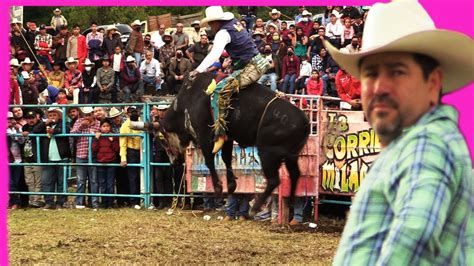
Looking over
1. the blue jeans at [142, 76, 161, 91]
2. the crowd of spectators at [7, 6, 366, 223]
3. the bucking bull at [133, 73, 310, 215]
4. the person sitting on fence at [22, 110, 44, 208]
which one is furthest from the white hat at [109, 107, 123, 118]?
the bucking bull at [133, 73, 310, 215]

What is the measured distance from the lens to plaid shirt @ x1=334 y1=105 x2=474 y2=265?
2.26 metres

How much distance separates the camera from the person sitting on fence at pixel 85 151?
1500cm

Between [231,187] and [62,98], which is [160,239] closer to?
[231,187]

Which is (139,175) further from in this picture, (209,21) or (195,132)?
(209,21)

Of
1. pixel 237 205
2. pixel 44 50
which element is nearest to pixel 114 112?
pixel 237 205

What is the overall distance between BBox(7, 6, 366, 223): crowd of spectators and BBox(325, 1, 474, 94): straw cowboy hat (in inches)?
360

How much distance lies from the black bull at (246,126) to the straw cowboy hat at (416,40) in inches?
245

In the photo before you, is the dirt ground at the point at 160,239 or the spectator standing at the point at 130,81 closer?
the dirt ground at the point at 160,239

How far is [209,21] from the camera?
26.2 ft

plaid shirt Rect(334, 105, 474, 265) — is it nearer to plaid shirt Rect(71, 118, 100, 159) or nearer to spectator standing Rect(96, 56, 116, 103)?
plaid shirt Rect(71, 118, 100, 159)

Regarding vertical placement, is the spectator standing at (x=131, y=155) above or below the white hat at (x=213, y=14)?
below

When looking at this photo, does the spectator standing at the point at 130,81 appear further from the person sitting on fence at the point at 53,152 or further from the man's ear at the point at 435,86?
the man's ear at the point at 435,86

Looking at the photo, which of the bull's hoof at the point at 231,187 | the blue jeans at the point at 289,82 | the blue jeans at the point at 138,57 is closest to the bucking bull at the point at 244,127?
the bull's hoof at the point at 231,187

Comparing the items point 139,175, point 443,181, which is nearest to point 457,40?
point 443,181
